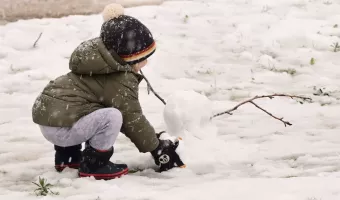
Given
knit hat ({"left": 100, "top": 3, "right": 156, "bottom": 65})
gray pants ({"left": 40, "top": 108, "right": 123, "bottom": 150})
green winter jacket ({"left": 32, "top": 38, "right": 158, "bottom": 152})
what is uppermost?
knit hat ({"left": 100, "top": 3, "right": 156, "bottom": 65})

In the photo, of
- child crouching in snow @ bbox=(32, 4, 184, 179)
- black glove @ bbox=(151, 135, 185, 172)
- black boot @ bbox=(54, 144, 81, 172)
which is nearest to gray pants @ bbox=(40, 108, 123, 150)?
child crouching in snow @ bbox=(32, 4, 184, 179)

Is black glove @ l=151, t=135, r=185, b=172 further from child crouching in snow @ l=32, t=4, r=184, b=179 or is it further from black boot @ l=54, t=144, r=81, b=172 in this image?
black boot @ l=54, t=144, r=81, b=172

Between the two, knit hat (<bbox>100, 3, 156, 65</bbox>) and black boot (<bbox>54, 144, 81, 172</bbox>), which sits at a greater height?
knit hat (<bbox>100, 3, 156, 65</bbox>)

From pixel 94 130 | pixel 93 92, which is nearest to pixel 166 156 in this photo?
pixel 94 130

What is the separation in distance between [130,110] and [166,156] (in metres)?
0.49

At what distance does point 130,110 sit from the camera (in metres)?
3.42

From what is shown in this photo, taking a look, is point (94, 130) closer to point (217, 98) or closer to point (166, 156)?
point (166, 156)

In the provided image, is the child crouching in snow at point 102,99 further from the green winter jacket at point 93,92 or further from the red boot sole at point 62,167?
the red boot sole at point 62,167

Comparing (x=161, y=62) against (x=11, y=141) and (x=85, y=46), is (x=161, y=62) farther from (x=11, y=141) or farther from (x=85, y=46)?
(x=85, y=46)

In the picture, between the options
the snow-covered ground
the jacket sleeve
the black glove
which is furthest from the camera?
the black glove

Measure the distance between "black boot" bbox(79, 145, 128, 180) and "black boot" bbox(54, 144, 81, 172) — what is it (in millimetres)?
261

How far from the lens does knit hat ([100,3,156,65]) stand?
11.2 ft

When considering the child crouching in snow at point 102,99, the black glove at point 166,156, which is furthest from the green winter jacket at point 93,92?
the black glove at point 166,156

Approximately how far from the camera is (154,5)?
10.2 metres
